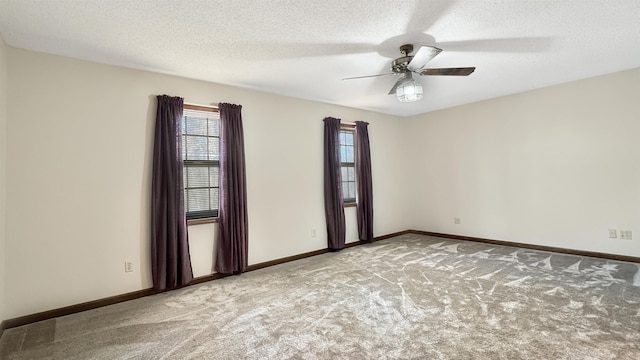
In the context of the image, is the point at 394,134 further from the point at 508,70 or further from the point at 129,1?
the point at 129,1

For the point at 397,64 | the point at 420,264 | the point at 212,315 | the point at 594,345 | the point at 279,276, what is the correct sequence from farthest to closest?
the point at 420,264
the point at 279,276
the point at 397,64
the point at 212,315
the point at 594,345

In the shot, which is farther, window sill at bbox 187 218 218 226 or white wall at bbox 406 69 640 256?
white wall at bbox 406 69 640 256

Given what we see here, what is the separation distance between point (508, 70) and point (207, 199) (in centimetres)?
417

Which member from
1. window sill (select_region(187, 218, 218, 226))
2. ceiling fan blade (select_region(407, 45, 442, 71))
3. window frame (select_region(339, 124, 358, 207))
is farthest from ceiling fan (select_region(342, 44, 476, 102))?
window sill (select_region(187, 218, 218, 226))

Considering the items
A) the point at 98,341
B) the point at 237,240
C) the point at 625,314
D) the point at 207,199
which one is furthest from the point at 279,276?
the point at 625,314

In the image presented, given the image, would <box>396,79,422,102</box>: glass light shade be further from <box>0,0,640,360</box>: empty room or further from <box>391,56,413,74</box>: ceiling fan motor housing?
<box>391,56,413,74</box>: ceiling fan motor housing

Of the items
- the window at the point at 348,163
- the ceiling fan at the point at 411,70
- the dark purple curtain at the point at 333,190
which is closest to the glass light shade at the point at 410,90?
the ceiling fan at the point at 411,70

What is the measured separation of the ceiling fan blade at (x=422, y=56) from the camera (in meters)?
2.48

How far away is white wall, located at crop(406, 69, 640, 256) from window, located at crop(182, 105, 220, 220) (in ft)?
13.8

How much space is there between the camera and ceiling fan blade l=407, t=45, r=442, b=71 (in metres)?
2.48

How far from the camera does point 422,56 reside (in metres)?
2.65

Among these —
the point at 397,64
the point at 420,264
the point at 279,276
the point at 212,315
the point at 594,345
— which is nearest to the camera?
the point at 594,345

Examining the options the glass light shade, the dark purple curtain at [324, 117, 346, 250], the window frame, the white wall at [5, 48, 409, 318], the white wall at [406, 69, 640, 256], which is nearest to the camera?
the white wall at [5, 48, 409, 318]

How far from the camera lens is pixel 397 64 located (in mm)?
2994
